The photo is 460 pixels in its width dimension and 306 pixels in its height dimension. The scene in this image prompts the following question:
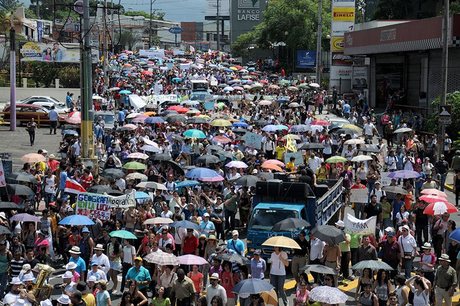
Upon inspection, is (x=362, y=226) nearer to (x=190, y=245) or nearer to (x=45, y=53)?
(x=190, y=245)

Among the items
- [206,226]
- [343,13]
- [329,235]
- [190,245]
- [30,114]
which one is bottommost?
[190,245]

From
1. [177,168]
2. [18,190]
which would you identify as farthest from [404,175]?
[18,190]

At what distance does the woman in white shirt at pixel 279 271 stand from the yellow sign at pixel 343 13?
50.8 meters

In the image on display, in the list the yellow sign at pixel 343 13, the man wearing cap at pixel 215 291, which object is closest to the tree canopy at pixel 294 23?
the yellow sign at pixel 343 13

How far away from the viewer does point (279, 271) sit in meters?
16.6

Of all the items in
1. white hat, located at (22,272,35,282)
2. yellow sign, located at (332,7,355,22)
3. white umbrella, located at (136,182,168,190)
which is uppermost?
yellow sign, located at (332,7,355,22)

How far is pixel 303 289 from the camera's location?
1420 centimetres

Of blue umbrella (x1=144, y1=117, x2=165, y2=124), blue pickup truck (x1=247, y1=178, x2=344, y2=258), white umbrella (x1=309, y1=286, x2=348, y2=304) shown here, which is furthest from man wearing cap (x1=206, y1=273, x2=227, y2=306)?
blue umbrella (x1=144, y1=117, x2=165, y2=124)

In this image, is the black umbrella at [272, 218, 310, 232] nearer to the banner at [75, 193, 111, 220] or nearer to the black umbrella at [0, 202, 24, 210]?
the banner at [75, 193, 111, 220]

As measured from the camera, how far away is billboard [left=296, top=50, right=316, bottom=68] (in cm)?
8906

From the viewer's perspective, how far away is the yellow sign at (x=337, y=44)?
65625mm

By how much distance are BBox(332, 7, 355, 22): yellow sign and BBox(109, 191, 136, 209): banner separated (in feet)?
157

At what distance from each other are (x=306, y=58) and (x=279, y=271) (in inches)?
2919

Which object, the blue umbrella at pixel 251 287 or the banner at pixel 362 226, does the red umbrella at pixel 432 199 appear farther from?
the blue umbrella at pixel 251 287
